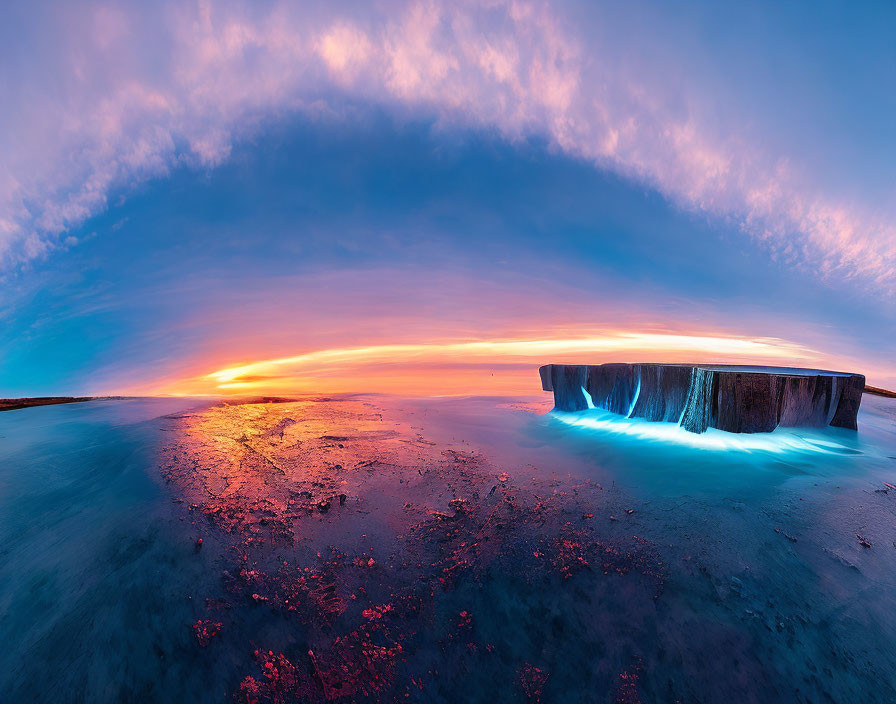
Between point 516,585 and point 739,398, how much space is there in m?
3.98

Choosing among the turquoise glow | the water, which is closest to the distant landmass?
the water

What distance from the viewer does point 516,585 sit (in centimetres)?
172

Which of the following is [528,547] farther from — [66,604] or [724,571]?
[66,604]

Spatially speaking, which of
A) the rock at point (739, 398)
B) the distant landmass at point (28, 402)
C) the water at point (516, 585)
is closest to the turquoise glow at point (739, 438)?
the rock at point (739, 398)

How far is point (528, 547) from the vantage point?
198 cm

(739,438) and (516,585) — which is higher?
(739,438)

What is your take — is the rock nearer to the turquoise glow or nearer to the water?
the turquoise glow

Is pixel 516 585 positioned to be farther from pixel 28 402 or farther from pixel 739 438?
pixel 28 402

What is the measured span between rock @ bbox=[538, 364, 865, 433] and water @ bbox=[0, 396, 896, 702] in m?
0.86

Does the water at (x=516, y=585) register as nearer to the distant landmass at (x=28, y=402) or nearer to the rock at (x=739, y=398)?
the rock at (x=739, y=398)

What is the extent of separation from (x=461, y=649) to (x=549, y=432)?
3.79 m

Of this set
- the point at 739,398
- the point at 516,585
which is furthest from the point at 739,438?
the point at 516,585

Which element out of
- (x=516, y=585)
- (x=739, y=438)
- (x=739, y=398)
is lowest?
(x=516, y=585)

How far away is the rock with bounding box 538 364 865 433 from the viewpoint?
13.4 feet
